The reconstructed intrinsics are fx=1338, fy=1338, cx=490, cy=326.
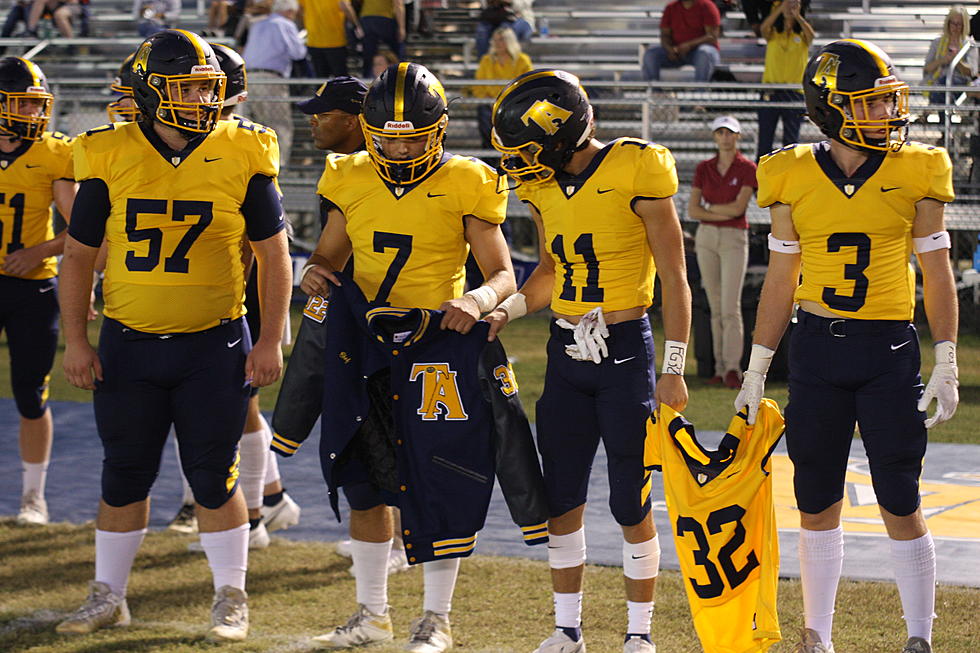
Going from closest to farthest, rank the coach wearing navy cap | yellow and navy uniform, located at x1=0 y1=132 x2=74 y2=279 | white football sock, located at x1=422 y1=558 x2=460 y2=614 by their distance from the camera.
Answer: white football sock, located at x1=422 y1=558 x2=460 y2=614
the coach wearing navy cap
yellow and navy uniform, located at x1=0 y1=132 x2=74 y2=279

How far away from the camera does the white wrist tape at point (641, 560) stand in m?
4.38

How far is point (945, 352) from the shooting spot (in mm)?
4145

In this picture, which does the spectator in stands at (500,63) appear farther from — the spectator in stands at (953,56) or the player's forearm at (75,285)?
the player's forearm at (75,285)

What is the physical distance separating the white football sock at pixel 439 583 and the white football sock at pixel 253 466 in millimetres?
1521

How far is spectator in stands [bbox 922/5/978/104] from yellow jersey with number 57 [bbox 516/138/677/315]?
809 centimetres

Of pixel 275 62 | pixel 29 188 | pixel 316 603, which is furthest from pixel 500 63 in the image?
pixel 316 603

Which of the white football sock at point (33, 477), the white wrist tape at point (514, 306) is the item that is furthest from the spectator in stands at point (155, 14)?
the white wrist tape at point (514, 306)

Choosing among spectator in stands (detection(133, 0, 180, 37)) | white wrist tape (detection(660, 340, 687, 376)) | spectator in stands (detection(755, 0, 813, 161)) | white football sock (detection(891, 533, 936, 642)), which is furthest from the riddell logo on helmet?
spectator in stands (detection(133, 0, 180, 37))

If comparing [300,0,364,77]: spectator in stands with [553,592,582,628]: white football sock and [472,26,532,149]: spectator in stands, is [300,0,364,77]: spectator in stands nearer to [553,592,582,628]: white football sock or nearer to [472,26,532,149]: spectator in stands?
[472,26,532,149]: spectator in stands

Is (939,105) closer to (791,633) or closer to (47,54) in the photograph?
(791,633)

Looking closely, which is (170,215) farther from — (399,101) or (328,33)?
(328,33)

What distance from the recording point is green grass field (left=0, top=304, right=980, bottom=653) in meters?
4.62

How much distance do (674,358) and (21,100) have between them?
3.27 m

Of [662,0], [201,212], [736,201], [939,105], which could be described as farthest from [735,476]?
[662,0]
